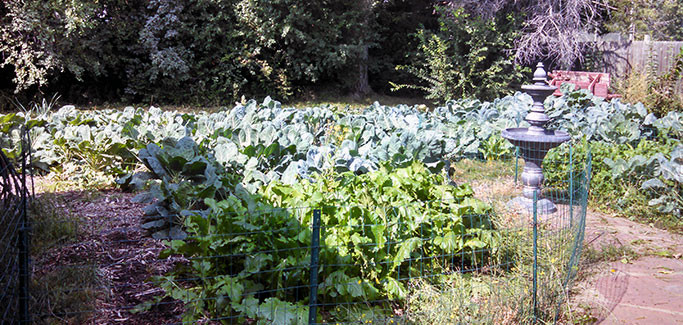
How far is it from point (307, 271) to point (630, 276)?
251cm

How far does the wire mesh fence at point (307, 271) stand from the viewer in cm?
274

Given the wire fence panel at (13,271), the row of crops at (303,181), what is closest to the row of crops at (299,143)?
the row of crops at (303,181)

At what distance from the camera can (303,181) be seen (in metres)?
3.67

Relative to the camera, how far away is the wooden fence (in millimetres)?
12805

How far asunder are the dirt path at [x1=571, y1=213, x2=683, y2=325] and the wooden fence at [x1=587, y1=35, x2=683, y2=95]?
9872mm

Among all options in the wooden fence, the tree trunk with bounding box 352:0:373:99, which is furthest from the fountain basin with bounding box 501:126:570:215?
the wooden fence

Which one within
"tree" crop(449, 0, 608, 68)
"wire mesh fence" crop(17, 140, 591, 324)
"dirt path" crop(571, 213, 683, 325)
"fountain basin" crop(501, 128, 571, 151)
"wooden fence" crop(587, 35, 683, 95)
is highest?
"tree" crop(449, 0, 608, 68)

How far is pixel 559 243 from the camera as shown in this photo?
3629mm

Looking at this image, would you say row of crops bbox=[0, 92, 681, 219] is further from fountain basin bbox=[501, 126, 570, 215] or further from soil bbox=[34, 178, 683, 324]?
fountain basin bbox=[501, 126, 570, 215]

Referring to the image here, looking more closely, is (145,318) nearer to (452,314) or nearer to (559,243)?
(452,314)

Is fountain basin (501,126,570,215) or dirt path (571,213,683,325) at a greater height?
fountain basin (501,126,570,215)

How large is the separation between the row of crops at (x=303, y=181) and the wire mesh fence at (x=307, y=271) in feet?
0.05

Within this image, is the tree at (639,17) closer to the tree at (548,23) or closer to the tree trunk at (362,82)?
the tree at (548,23)

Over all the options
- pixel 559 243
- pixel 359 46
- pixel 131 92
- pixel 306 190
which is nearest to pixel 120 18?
pixel 131 92
